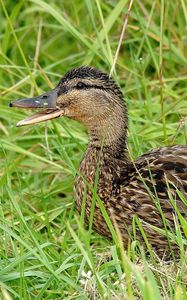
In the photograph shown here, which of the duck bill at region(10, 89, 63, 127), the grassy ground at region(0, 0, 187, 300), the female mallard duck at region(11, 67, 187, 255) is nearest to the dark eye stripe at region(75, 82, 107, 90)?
the female mallard duck at region(11, 67, 187, 255)

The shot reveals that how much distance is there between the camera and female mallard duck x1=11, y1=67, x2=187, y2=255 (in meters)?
4.20

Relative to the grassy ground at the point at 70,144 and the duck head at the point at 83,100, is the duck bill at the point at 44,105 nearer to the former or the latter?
the duck head at the point at 83,100

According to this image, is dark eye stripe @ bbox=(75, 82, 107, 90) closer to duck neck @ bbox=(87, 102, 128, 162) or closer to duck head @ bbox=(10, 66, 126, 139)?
duck head @ bbox=(10, 66, 126, 139)

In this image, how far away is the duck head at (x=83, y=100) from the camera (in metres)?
4.43

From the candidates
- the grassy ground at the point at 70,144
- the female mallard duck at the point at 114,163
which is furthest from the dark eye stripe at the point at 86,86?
the grassy ground at the point at 70,144

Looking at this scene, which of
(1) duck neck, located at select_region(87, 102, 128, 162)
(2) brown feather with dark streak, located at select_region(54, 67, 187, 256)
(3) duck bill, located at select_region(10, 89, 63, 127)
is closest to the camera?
(2) brown feather with dark streak, located at select_region(54, 67, 187, 256)

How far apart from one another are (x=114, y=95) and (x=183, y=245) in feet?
3.22

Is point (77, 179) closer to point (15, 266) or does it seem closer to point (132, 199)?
point (132, 199)

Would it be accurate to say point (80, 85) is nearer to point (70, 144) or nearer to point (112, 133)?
point (112, 133)

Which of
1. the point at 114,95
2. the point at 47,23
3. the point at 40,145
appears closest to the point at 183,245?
the point at 114,95

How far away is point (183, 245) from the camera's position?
3770 mm

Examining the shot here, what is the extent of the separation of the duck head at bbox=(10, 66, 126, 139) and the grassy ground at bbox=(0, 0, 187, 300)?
7.2 inches

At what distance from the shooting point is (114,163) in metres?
4.49

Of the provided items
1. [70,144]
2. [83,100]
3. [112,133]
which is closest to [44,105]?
[83,100]
